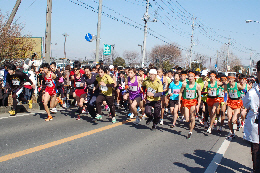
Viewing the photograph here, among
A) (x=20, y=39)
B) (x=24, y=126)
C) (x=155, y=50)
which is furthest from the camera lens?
(x=155, y=50)

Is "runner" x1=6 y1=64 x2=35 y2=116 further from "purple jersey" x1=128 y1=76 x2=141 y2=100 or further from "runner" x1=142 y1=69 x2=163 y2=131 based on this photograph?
"runner" x1=142 y1=69 x2=163 y2=131

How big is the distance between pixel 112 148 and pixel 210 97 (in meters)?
4.21

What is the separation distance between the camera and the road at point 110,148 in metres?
5.18

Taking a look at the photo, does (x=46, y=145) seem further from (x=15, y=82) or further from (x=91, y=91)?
(x=15, y=82)

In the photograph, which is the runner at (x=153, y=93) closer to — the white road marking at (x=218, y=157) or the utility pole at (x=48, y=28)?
the white road marking at (x=218, y=157)

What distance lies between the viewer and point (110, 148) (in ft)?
21.0

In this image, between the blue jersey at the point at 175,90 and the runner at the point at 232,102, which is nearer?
the runner at the point at 232,102

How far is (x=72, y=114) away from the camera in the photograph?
11.2 meters

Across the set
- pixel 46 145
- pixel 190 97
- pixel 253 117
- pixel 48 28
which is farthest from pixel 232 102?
pixel 48 28

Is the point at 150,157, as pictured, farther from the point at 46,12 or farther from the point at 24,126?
the point at 46,12

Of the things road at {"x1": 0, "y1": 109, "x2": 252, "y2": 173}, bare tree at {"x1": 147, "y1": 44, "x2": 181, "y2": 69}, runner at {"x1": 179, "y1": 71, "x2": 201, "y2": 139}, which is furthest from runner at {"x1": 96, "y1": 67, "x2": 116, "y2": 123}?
bare tree at {"x1": 147, "y1": 44, "x2": 181, "y2": 69}

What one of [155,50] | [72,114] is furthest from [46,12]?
[155,50]

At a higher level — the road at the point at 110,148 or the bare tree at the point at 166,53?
the bare tree at the point at 166,53

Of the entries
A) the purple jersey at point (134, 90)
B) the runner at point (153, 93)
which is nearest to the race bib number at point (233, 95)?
the runner at point (153, 93)
